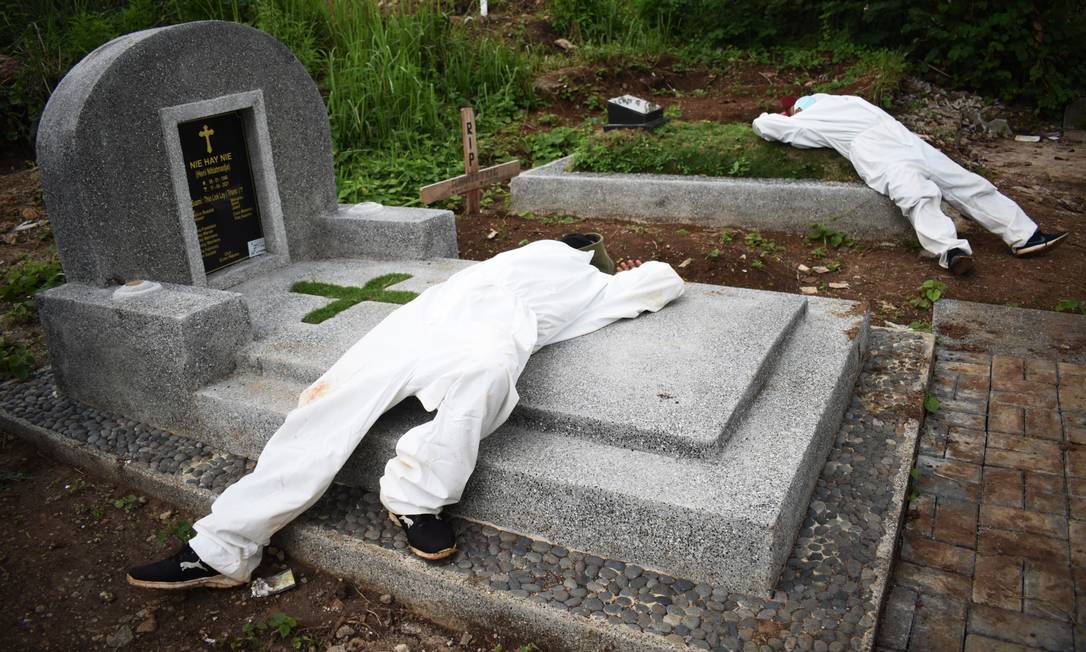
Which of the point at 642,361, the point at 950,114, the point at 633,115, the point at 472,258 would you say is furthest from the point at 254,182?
the point at 950,114

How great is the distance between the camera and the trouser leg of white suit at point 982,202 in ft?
18.8

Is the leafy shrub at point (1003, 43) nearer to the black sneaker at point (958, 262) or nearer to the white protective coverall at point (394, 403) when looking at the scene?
the black sneaker at point (958, 262)

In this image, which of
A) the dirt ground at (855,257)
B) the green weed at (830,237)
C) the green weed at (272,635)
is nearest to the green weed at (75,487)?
the green weed at (272,635)

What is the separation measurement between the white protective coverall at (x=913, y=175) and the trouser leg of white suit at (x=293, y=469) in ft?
13.4

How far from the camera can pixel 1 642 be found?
2.99 meters

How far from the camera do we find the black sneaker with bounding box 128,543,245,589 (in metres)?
3.05

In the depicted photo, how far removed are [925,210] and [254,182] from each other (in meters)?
4.36

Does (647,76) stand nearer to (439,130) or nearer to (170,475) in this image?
(439,130)

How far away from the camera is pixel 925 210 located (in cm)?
572

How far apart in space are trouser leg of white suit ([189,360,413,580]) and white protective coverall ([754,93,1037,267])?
408cm

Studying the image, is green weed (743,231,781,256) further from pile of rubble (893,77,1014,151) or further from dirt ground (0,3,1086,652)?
pile of rubble (893,77,1014,151)

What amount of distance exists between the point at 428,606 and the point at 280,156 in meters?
3.15

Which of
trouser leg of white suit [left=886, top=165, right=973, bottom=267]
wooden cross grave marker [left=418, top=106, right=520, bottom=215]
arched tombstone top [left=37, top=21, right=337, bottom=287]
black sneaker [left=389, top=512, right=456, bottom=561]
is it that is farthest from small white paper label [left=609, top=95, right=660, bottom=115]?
black sneaker [left=389, top=512, right=456, bottom=561]

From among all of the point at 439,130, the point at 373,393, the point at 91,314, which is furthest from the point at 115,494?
the point at 439,130
